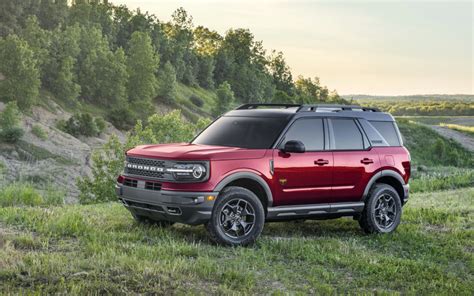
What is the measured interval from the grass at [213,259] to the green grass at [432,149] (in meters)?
81.1

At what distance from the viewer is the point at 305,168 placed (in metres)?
11.0

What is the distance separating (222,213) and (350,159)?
263 centimetres

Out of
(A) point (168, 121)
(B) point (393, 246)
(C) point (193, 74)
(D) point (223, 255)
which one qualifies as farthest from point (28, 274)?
(C) point (193, 74)

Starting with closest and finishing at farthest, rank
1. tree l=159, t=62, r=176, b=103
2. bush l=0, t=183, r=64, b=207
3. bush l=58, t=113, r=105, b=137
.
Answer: bush l=0, t=183, r=64, b=207 → bush l=58, t=113, r=105, b=137 → tree l=159, t=62, r=176, b=103

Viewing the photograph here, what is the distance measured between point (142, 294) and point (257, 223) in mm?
3303

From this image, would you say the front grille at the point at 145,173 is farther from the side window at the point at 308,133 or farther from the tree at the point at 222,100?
the tree at the point at 222,100

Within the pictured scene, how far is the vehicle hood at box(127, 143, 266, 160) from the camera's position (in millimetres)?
10086

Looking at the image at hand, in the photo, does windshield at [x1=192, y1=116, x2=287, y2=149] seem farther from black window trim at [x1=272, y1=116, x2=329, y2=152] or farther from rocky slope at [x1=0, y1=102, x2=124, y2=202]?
rocky slope at [x1=0, y1=102, x2=124, y2=202]

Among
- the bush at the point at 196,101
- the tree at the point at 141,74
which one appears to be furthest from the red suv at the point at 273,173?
the bush at the point at 196,101

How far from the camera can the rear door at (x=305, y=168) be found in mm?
10789

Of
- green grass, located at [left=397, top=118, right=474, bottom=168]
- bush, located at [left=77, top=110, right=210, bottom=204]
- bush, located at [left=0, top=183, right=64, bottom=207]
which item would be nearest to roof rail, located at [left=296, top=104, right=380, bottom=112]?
bush, located at [left=0, top=183, right=64, bottom=207]

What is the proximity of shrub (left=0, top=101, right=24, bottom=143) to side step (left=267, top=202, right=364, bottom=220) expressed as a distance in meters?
56.9

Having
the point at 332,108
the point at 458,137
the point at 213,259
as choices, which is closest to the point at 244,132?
the point at 332,108

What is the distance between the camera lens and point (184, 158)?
10.0 metres
